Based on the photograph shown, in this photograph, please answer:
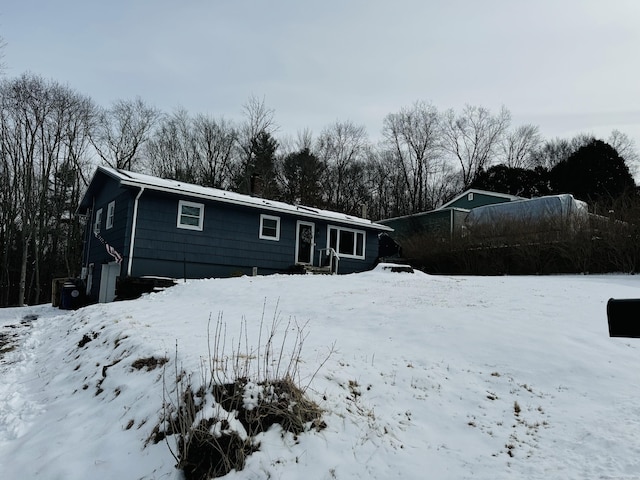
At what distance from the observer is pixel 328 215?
1789 centimetres

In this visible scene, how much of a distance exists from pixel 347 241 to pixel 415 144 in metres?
21.7

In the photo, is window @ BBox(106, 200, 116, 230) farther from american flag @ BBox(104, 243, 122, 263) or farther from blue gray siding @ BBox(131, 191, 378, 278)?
blue gray siding @ BBox(131, 191, 378, 278)

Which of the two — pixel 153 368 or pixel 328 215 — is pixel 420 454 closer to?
pixel 153 368

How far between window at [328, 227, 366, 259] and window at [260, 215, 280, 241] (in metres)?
2.80

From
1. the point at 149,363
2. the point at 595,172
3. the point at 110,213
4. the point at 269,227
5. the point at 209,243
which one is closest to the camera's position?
the point at 149,363

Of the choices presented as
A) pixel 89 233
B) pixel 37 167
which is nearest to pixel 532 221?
pixel 89 233

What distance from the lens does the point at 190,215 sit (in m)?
14.0

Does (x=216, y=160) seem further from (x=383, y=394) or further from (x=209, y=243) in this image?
(x=383, y=394)

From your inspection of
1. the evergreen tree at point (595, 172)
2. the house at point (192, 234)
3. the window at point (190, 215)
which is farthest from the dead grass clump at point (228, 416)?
the evergreen tree at point (595, 172)

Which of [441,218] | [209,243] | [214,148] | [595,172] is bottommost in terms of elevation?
[209,243]

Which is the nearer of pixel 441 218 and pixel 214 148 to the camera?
pixel 441 218

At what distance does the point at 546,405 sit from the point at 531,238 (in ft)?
43.2

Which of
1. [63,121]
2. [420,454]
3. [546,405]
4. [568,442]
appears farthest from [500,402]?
[63,121]

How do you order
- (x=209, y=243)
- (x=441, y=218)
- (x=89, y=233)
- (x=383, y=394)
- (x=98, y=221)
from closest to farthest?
1. (x=383, y=394)
2. (x=209, y=243)
3. (x=98, y=221)
4. (x=89, y=233)
5. (x=441, y=218)
